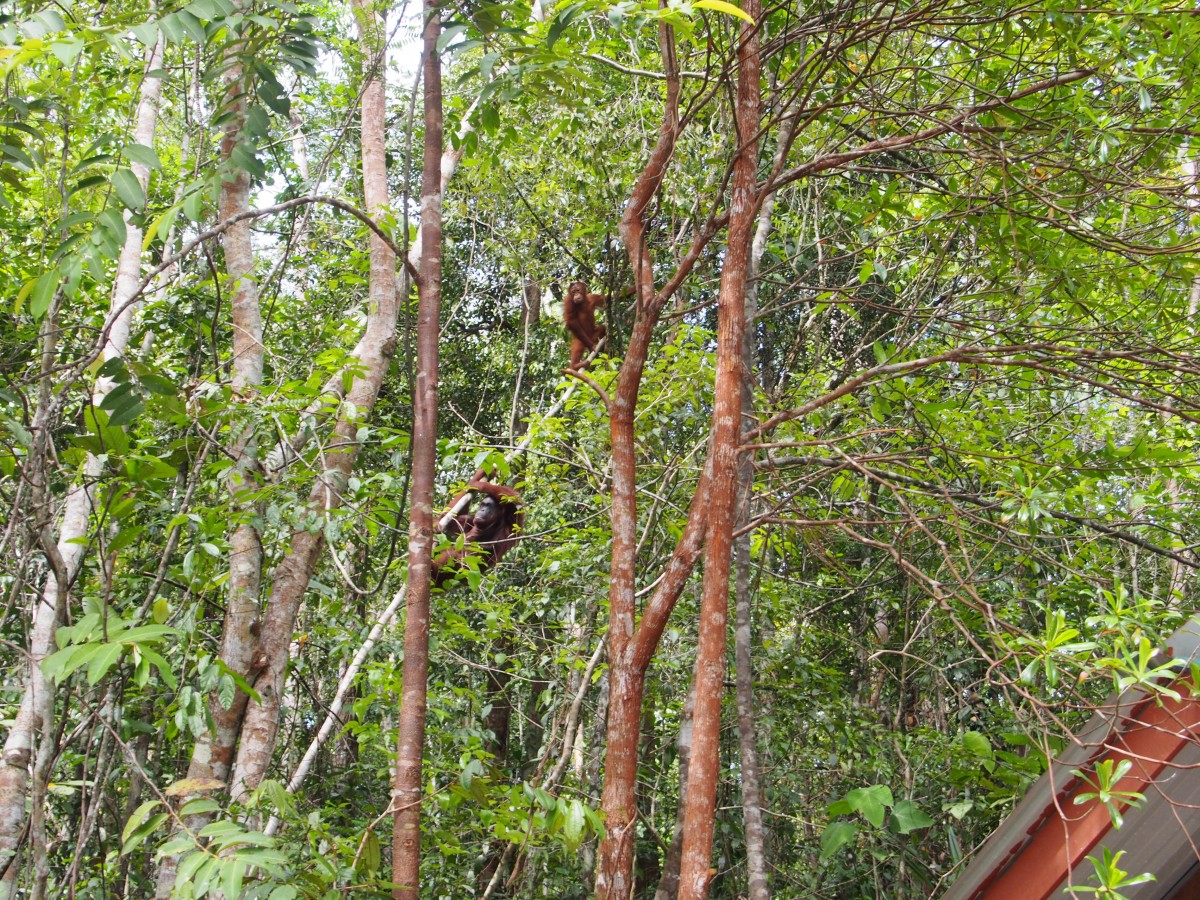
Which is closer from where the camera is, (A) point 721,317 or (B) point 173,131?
(A) point 721,317

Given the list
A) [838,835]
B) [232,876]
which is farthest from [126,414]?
[838,835]

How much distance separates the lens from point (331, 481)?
3.62 meters

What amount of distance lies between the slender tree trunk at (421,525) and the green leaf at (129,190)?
75 cm

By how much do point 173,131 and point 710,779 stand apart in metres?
6.76

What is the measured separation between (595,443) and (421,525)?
3077mm

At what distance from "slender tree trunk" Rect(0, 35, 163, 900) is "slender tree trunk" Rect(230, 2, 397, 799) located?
0.72 metres

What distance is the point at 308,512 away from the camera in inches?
137

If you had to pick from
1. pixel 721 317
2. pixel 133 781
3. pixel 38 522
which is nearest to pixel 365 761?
pixel 133 781

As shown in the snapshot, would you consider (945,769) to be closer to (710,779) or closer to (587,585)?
(587,585)

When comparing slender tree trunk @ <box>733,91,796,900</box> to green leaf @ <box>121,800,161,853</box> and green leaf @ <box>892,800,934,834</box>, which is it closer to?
green leaf @ <box>892,800,934,834</box>

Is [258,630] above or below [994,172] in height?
below

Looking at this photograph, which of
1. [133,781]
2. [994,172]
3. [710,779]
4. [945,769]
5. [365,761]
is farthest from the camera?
[365,761]

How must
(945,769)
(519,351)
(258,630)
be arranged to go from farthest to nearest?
(519,351) → (945,769) → (258,630)

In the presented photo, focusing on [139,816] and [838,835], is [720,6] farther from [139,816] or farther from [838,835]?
[838,835]
